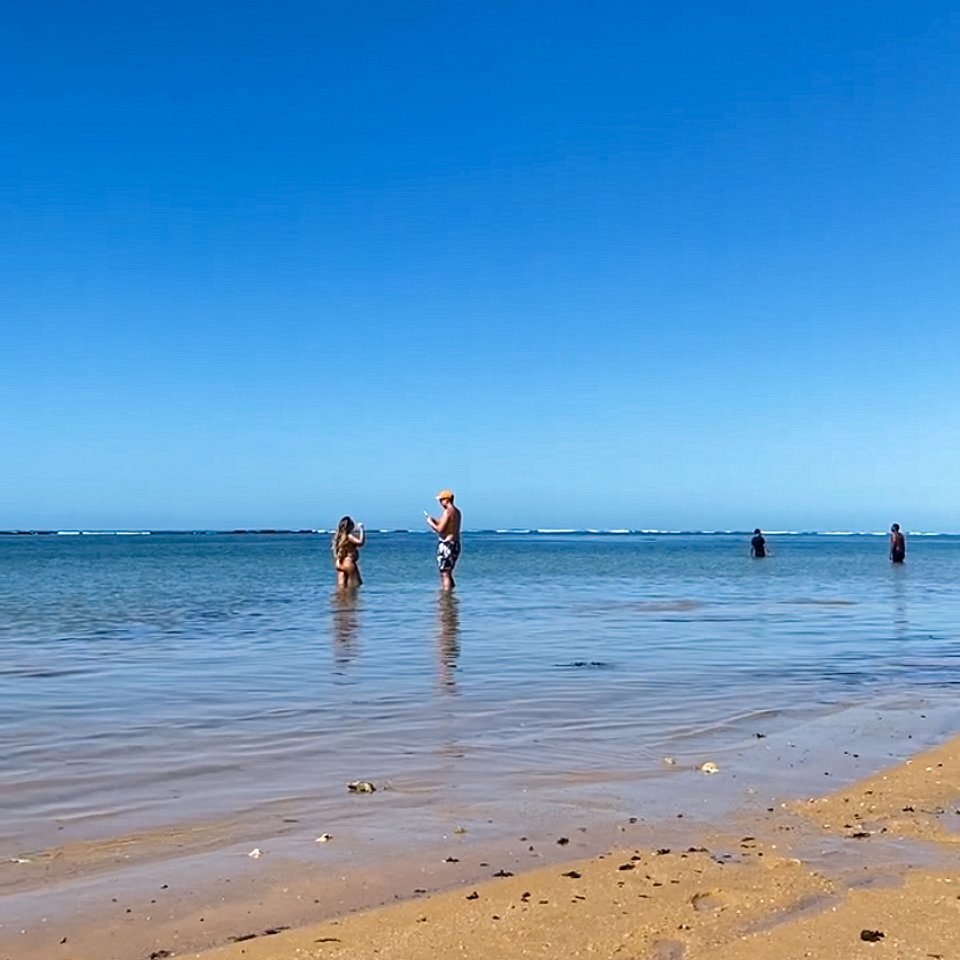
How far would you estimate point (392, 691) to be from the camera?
31.0 ft

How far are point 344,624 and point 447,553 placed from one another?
6.70 m

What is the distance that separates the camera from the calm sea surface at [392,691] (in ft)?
20.2

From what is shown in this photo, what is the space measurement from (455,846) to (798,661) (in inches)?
318

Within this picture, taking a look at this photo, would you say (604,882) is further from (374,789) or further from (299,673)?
(299,673)

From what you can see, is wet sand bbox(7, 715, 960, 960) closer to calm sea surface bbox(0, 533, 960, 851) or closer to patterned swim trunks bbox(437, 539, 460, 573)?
calm sea surface bbox(0, 533, 960, 851)

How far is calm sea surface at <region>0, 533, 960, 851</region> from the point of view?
20.2ft

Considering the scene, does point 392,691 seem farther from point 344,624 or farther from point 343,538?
point 343,538

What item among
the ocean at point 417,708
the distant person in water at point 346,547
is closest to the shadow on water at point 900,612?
the ocean at point 417,708

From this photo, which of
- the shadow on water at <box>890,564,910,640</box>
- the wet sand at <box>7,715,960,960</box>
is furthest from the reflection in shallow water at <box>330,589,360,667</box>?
the shadow on water at <box>890,564,910,640</box>

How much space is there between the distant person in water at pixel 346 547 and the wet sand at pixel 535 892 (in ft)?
57.3

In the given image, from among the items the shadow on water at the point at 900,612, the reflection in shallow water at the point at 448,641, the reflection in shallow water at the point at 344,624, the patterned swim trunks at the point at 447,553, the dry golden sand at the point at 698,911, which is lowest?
the shadow on water at the point at 900,612

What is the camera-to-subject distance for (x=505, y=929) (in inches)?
148

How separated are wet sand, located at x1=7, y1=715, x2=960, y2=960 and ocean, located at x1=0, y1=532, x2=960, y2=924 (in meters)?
0.36

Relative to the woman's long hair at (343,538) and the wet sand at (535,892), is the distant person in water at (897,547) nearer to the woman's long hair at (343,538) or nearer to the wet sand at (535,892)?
the woman's long hair at (343,538)
